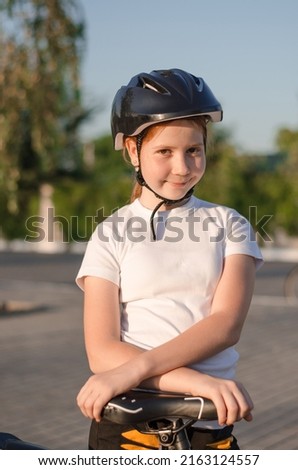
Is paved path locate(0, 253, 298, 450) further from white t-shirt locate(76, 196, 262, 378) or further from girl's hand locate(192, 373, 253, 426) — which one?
girl's hand locate(192, 373, 253, 426)

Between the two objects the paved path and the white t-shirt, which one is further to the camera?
the paved path

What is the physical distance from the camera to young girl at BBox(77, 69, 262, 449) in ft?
6.44

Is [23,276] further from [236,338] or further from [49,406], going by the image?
[236,338]

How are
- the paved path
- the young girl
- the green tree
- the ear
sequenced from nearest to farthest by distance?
the young girl < the ear < the paved path < the green tree

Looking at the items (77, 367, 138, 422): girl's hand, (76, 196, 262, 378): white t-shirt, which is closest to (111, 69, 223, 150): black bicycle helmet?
(76, 196, 262, 378): white t-shirt

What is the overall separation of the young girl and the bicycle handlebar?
103 millimetres

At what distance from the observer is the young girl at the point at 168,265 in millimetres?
1962

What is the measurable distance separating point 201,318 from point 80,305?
11.9 metres

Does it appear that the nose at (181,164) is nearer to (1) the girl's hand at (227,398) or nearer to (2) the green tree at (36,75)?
(1) the girl's hand at (227,398)

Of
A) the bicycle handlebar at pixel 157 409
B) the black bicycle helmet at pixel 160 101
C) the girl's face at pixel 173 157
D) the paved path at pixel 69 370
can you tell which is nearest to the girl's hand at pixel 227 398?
the bicycle handlebar at pixel 157 409

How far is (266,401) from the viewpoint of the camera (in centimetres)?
663

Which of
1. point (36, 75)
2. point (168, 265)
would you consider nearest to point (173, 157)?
point (168, 265)

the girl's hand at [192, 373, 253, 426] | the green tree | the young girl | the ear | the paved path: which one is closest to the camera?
the girl's hand at [192, 373, 253, 426]
